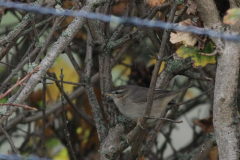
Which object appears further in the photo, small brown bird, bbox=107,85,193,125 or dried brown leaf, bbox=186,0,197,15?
small brown bird, bbox=107,85,193,125

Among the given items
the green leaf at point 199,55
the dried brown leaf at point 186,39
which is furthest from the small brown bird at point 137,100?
the dried brown leaf at point 186,39

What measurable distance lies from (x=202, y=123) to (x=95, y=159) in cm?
182

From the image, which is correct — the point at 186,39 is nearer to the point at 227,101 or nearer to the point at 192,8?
the point at 192,8

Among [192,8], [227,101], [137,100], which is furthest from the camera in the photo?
[137,100]

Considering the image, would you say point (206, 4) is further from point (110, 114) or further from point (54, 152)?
point (54, 152)

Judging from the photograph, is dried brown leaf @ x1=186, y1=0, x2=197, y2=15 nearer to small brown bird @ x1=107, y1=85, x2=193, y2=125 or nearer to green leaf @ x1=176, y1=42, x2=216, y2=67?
green leaf @ x1=176, y1=42, x2=216, y2=67

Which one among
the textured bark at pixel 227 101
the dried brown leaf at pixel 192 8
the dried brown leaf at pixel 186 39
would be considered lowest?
the textured bark at pixel 227 101

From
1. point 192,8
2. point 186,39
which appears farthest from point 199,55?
point 192,8

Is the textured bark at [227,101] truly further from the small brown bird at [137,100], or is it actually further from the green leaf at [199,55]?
the small brown bird at [137,100]

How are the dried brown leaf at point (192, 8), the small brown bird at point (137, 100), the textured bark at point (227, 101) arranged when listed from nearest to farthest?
the textured bark at point (227, 101) < the dried brown leaf at point (192, 8) < the small brown bird at point (137, 100)

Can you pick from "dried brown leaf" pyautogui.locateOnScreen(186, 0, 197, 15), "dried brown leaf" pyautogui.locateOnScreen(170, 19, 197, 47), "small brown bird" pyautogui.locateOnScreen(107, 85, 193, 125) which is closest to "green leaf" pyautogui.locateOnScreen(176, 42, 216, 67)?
"dried brown leaf" pyautogui.locateOnScreen(170, 19, 197, 47)

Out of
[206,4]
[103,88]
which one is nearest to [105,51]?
[103,88]

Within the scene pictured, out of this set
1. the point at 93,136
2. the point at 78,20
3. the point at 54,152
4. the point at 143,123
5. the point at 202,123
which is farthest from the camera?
the point at 54,152

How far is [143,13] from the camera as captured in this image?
374 centimetres
